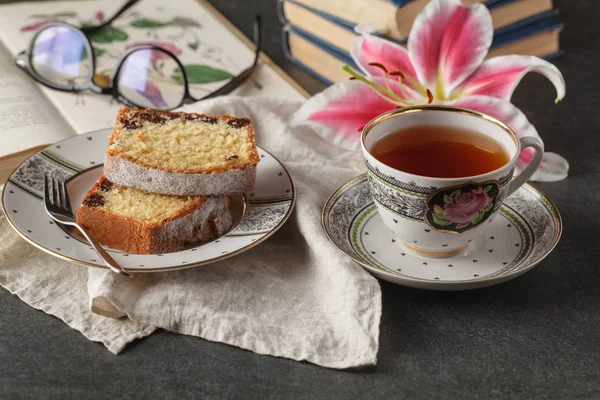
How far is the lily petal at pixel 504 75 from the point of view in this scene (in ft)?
4.17

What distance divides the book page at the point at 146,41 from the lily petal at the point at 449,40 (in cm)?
44

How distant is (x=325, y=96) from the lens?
4.54 ft

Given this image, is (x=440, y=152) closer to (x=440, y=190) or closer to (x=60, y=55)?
(x=440, y=190)

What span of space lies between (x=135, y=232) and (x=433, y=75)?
0.61 meters

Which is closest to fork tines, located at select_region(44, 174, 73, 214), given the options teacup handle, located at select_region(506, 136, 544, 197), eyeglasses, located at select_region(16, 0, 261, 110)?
eyeglasses, located at select_region(16, 0, 261, 110)

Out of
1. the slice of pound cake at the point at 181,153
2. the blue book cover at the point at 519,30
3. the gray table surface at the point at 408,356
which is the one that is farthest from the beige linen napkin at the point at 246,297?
the blue book cover at the point at 519,30

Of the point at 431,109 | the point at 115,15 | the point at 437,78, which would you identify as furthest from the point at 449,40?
the point at 115,15

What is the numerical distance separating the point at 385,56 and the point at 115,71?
689mm

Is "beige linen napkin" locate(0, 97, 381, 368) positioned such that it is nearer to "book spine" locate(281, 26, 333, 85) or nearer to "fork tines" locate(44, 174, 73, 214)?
"fork tines" locate(44, 174, 73, 214)

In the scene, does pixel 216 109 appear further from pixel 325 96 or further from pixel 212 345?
pixel 212 345

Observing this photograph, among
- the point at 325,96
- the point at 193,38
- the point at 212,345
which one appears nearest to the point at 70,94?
the point at 193,38

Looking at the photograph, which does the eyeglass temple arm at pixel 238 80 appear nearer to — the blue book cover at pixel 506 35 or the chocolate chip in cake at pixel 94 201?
the blue book cover at pixel 506 35

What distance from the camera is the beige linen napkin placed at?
3.25 ft

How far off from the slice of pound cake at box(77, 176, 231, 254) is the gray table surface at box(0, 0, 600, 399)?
6.0 inches
